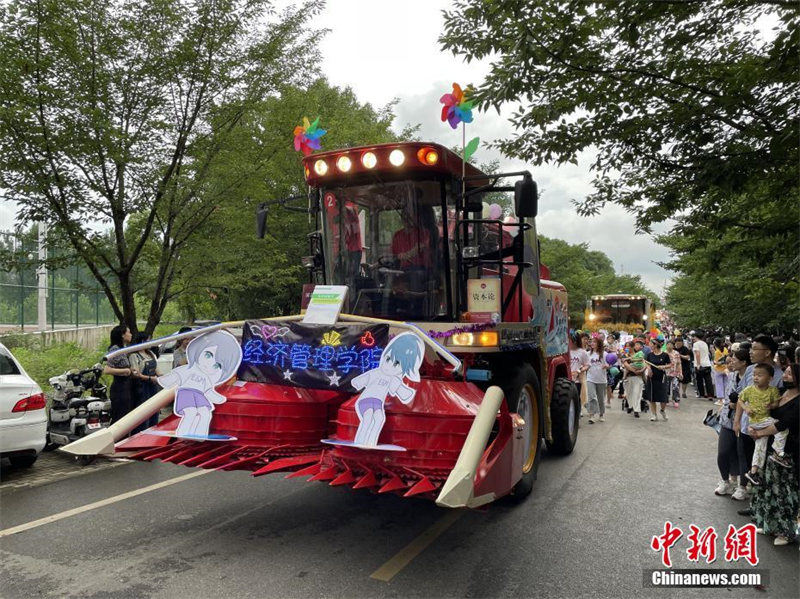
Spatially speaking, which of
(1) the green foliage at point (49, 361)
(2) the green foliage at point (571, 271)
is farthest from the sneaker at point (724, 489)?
(2) the green foliage at point (571, 271)

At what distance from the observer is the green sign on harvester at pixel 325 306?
4.85m

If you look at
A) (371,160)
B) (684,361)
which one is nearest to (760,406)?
(371,160)

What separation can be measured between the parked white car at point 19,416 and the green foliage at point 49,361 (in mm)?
5606

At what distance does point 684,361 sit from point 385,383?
17.5 m

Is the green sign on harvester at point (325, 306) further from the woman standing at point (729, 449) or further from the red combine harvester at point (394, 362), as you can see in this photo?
the woman standing at point (729, 449)

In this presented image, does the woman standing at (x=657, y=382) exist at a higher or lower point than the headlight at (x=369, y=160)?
lower

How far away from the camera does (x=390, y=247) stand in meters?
5.65

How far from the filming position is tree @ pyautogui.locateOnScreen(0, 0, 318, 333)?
7.96 meters

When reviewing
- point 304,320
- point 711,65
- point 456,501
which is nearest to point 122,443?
point 304,320

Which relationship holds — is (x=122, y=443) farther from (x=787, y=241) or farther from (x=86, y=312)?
(x=86, y=312)

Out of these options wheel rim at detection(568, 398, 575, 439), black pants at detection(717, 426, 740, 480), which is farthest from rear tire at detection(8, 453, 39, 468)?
black pants at detection(717, 426, 740, 480)

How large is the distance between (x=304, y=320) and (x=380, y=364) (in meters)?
0.89

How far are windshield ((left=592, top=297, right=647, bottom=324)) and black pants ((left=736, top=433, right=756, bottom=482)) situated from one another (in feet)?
76.4

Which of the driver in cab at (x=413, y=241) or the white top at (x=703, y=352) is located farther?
the white top at (x=703, y=352)
